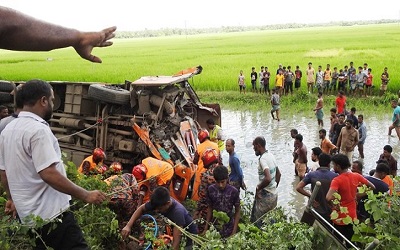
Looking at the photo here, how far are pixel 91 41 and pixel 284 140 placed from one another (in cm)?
1071

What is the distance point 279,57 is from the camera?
96.7 ft

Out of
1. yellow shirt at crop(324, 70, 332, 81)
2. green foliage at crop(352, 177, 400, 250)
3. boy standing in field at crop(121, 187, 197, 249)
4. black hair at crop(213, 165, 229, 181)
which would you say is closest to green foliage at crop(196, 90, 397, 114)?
yellow shirt at crop(324, 70, 332, 81)

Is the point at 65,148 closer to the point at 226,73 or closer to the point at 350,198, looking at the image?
the point at 350,198

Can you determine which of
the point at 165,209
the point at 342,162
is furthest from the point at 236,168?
the point at 165,209

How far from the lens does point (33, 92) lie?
104 inches

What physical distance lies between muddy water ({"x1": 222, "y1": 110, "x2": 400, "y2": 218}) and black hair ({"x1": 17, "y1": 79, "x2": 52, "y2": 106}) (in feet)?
17.0

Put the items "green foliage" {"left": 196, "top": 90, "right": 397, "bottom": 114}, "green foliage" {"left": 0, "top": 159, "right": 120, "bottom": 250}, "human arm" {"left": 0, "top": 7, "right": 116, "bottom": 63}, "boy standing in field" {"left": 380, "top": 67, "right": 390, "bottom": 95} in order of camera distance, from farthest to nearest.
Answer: "boy standing in field" {"left": 380, "top": 67, "right": 390, "bottom": 95} → "green foliage" {"left": 196, "top": 90, "right": 397, "bottom": 114} → "green foliage" {"left": 0, "top": 159, "right": 120, "bottom": 250} → "human arm" {"left": 0, "top": 7, "right": 116, "bottom": 63}

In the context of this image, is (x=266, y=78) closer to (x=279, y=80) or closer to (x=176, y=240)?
(x=279, y=80)

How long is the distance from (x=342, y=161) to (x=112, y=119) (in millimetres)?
4517

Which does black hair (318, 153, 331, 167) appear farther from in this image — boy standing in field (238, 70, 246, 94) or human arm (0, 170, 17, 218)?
boy standing in field (238, 70, 246, 94)

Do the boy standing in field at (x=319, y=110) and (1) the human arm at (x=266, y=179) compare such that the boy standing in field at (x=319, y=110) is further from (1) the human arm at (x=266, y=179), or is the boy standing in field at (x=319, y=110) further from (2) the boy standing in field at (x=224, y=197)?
(2) the boy standing in field at (x=224, y=197)

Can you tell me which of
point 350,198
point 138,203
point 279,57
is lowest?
point 138,203

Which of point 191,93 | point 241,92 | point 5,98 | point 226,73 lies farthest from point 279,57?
point 5,98

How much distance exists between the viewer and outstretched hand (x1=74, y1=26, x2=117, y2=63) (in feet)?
5.42
